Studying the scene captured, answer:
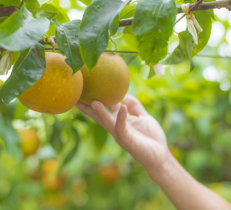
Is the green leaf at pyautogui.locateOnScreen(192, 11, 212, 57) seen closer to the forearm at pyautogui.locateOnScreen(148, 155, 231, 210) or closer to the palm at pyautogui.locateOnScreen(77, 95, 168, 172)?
the palm at pyautogui.locateOnScreen(77, 95, 168, 172)

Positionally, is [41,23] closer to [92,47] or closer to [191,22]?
[92,47]

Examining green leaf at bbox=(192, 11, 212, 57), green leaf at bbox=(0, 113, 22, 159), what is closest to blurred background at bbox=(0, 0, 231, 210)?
green leaf at bbox=(0, 113, 22, 159)

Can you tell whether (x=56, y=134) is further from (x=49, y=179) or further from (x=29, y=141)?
(x=49, y=179)

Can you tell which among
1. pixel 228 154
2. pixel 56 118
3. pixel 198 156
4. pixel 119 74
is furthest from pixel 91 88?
pixel 228 154

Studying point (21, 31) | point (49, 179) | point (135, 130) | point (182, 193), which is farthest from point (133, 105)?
point (49, 179)

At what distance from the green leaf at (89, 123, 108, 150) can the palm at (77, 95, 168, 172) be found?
8.7 inches

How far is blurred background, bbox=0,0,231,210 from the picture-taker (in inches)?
39.7

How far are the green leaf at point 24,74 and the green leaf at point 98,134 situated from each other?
671mm

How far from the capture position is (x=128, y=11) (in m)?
0.48

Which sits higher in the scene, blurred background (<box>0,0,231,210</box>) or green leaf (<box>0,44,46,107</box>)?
green leaf (<box>0,44,46,107</box>)

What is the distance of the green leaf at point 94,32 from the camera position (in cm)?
33

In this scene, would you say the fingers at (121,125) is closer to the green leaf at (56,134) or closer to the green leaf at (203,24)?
the green leaf at (203,24)

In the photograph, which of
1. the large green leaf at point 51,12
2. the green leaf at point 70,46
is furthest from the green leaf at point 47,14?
the green leaf at point 70,46

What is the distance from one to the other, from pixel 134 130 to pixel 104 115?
0.69ft
